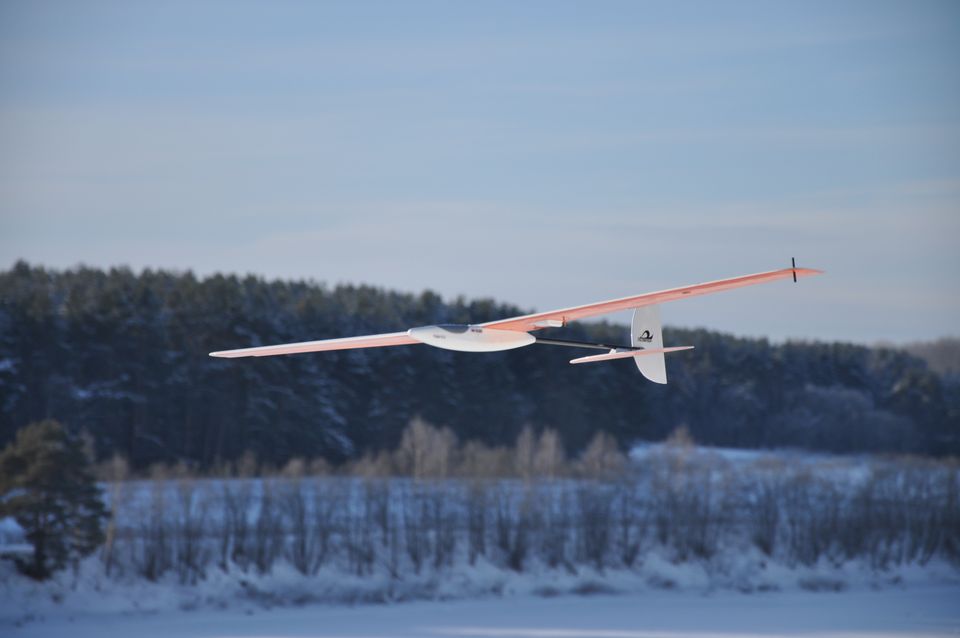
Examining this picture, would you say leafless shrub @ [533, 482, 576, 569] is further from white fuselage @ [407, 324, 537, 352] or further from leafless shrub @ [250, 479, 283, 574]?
white fuselage @ [407, 324, 537, 352]

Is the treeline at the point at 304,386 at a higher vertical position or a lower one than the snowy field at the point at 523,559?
higher

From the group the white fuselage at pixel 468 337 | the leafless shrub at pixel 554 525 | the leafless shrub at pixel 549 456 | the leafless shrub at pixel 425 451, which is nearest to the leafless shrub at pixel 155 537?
the leafless shrub at pixel 425 451

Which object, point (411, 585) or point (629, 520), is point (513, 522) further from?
point (411, 585)

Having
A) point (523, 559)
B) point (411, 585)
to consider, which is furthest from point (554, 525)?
point (411, 585)

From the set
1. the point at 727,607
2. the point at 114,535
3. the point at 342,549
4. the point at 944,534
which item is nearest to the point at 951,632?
the point at 727,607

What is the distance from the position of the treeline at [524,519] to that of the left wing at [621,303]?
35.4m

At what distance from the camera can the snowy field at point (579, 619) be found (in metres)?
39.1

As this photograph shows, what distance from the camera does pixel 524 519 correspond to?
5003cm

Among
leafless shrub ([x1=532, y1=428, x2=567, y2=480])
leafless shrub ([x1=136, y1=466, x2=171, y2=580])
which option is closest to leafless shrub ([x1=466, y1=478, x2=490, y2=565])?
leafless shrub ([x1=532, y1=428, x2=567, y2=480])

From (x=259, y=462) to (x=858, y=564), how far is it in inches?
1126

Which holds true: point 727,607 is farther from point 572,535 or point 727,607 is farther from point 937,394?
point 937,394

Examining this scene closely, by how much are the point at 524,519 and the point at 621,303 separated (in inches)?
1549

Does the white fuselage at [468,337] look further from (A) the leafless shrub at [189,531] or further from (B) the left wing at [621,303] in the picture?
(A) the leafless shrub at [189,531]

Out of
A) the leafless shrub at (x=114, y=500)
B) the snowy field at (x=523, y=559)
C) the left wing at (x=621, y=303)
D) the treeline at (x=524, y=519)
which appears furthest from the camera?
the treeline at (x=524, y=519)
